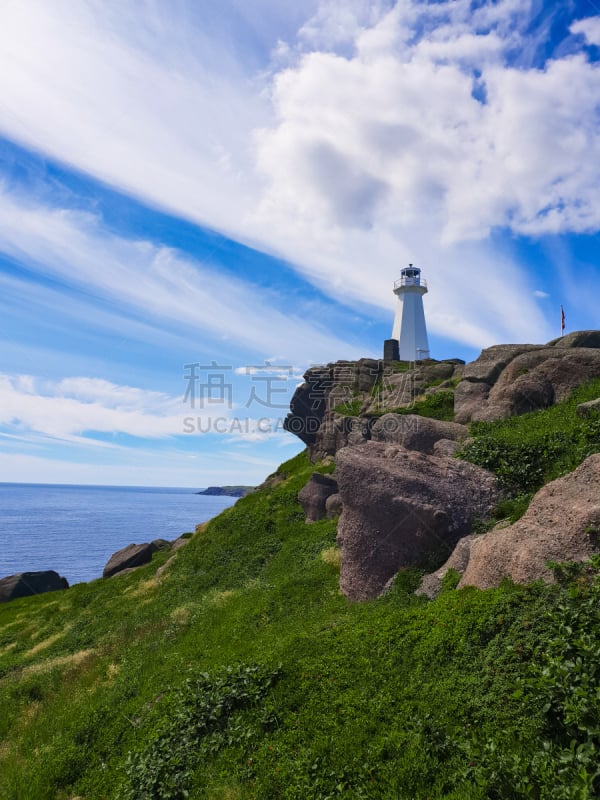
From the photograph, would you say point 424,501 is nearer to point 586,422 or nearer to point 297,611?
point 297,611

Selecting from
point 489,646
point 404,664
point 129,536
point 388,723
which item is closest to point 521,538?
point 489,646

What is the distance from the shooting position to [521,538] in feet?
43.1

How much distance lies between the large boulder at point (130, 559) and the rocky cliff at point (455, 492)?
77.6ft

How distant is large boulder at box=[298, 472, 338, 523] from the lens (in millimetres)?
31406

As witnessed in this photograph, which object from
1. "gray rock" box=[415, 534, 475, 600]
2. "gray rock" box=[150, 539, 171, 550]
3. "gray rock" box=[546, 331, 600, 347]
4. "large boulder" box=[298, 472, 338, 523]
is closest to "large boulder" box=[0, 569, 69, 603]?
"gray rock" box=[150, 539, 171, 550]

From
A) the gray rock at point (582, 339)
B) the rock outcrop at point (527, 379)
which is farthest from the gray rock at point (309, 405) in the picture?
the gray rock at point (582, 339)

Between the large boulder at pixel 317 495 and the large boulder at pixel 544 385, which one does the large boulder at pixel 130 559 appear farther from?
the large boulder at pixel 544 385

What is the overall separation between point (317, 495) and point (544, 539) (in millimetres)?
20025

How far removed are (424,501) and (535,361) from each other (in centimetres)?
1965

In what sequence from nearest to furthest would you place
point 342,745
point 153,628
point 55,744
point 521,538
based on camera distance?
point 342,745, point 521,538, point 55,744, point 153,628

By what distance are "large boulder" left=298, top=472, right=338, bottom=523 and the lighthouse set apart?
154ft

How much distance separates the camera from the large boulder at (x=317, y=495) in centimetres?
3141

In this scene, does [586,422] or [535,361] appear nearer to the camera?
[586,422]

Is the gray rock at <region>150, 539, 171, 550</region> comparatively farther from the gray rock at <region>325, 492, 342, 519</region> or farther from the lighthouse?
the lighthouse
